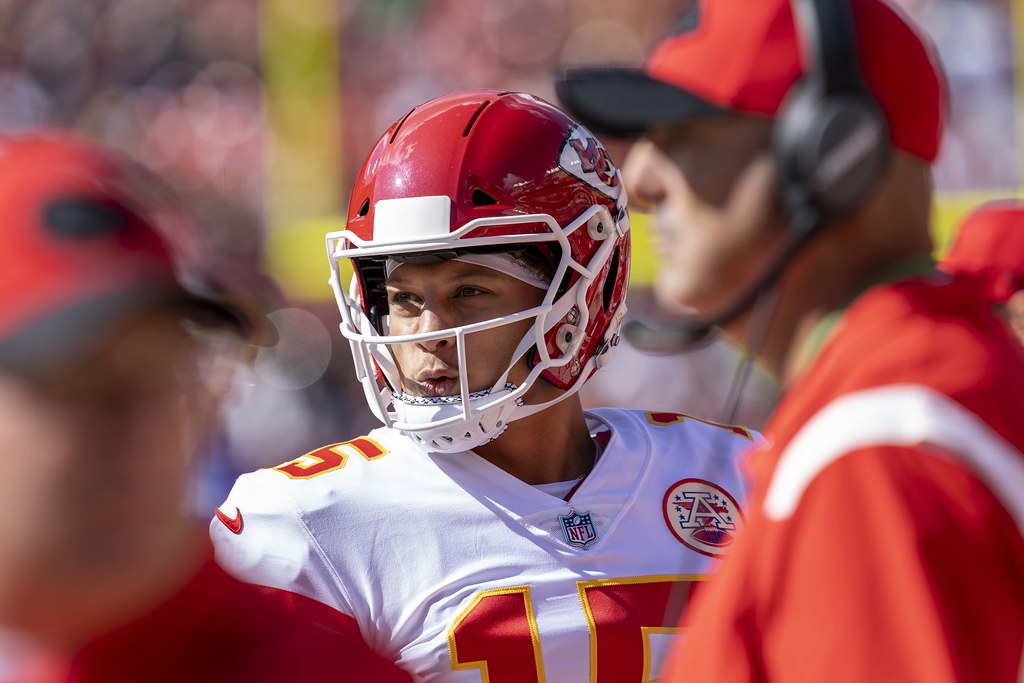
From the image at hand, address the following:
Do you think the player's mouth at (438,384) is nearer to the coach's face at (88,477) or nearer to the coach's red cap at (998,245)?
the coach's face at (88,477)

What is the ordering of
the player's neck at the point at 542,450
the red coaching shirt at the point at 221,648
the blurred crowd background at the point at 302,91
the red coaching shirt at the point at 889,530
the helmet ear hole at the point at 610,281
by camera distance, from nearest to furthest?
1. the red coaching shirt at the point at 221,648
2. the red coaching shirt at the point at 889,530
3. the player's neck at the point at 542,450
4. the helmet ear hole at the point at 610,281
5. the blurred crowd background at the point at 302,91

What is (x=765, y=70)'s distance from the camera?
50.3 inches

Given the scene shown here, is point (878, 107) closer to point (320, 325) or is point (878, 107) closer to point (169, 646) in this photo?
point (169, 646)

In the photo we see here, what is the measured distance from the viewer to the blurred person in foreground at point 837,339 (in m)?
1.03

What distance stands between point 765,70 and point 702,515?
95 centimetres

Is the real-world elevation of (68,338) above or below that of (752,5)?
below

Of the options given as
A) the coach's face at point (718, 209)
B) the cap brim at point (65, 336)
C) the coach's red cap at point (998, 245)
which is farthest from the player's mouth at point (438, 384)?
the coach's red cap at point (998, 245)

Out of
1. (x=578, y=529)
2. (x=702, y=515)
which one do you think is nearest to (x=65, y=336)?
(x=578, y=529)

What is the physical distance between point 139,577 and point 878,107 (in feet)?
2.77

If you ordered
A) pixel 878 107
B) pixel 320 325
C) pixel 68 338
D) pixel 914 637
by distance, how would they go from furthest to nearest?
1. pixel 320 325
2. pixel 878 107
3. pixel 914 637
4. pixel 68 338

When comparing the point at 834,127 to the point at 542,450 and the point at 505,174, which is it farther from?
A: the point at 542,450

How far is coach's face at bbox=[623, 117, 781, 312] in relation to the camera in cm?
129

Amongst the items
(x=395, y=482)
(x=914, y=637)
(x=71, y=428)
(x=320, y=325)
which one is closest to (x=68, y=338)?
(x=71, y=428)

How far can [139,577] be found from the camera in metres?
0.85
